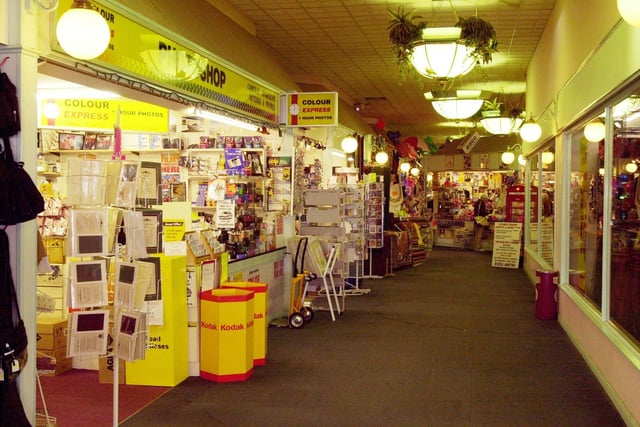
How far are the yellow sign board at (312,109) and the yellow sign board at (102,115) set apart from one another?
2170 mm

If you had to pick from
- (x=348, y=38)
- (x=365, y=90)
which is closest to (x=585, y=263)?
(x=348, y=38)

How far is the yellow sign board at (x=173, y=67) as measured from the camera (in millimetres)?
4805

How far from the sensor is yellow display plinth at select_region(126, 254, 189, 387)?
18.0 ft

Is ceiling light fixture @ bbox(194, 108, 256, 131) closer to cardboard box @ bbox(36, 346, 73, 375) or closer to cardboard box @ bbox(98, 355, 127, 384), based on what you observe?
cardboard box @ bbox(98, 355, 127, 384)

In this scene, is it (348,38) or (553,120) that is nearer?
(553,120)

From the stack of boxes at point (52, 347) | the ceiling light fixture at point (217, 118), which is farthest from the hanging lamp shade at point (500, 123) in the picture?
the stack of boxes at point (52, 347)

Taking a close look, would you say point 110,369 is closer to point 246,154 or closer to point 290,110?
point 246,154

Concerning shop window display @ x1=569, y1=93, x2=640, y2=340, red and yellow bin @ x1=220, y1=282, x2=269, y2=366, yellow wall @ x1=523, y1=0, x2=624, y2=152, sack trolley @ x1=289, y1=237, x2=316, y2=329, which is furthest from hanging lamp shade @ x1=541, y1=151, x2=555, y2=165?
red and yellow bin @ x1=220, y1=282, x2=269, y2=366

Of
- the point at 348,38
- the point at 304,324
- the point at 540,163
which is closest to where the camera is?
the point at 304,324

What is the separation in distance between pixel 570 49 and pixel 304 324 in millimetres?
4472

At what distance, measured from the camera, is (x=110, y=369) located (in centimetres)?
554

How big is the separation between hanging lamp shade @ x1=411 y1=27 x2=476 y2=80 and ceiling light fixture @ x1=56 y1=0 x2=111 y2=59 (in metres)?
2.85

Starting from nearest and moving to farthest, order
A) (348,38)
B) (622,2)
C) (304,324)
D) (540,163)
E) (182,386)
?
1. (622,2)
2. (182,386)
3. (304,324)
4. (348,38)
5. (540,163)

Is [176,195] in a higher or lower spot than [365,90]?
lower
